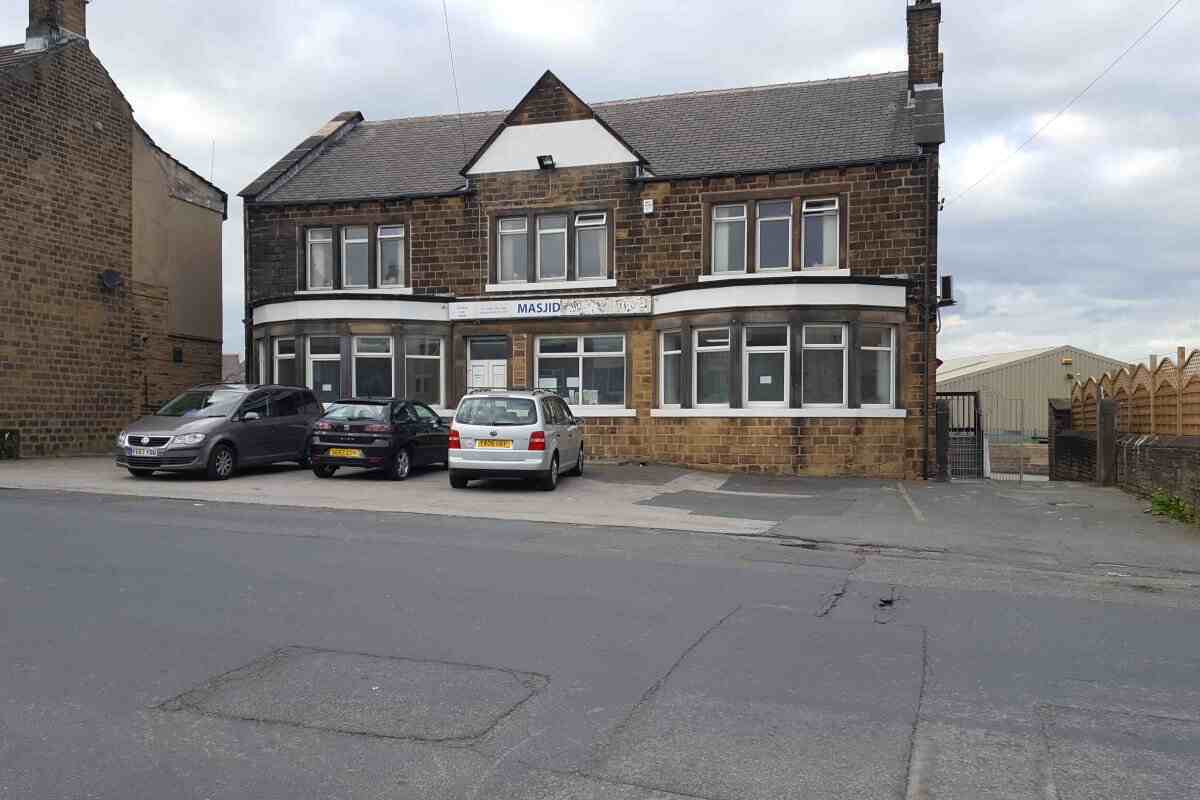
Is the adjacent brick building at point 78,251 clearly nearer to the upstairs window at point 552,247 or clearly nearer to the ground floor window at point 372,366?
the ground floor window at point 372,366

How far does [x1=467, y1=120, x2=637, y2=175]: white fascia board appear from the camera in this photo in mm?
22734

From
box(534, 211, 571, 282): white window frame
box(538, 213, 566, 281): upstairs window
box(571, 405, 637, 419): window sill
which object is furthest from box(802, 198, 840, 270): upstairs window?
box(538, 213, 566, 281): upstairs window

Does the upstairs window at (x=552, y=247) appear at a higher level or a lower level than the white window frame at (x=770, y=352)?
higher

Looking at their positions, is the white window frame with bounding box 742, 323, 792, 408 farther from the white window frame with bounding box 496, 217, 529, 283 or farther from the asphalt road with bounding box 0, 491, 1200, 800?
the asphalt road with bounding box 0, 491, 1200, 800

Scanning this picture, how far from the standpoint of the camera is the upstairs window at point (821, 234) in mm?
21188

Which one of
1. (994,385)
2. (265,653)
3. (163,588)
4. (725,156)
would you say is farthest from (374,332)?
(994,385)

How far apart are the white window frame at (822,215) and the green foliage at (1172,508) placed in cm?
804

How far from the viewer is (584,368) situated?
23000mm

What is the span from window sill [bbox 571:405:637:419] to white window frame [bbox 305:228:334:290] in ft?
23.8

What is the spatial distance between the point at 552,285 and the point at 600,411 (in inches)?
126

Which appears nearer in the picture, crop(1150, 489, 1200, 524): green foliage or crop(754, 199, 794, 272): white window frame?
crop(1150, 489, 1200, 524): green foliage

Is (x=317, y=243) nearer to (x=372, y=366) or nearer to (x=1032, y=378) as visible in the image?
(x=372, y=366)

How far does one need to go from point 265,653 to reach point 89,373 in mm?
20874

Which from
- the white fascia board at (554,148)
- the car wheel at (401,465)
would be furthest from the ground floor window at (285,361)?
the car wheel at (401,465)
